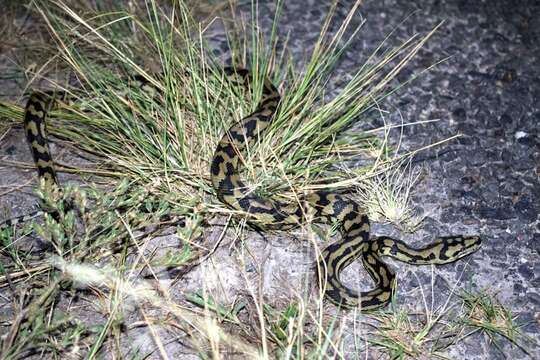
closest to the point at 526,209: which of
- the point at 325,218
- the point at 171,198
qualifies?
the point at 325,218

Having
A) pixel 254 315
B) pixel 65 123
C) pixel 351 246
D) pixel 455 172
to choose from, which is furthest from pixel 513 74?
pixel 65 123

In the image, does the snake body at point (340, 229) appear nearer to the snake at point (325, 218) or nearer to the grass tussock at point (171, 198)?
the snake at point (325, 218)

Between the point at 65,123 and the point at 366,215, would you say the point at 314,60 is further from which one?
the point at 65,123

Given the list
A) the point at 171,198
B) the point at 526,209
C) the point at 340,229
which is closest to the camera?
the point at 171,198

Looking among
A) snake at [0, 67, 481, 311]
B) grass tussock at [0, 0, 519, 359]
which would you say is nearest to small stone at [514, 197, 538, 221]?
snake at [0, 67, 481, 311]

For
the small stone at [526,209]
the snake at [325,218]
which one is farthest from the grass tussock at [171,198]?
the small stone at [526,209]

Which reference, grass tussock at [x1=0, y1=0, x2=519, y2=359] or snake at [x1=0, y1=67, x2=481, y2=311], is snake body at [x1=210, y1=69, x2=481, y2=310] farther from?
grass tussock at [x1=0, y1=0, x2=519, y2=359]

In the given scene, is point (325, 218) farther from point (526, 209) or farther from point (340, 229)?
point (526, 209)

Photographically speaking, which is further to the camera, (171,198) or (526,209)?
(526,209)
